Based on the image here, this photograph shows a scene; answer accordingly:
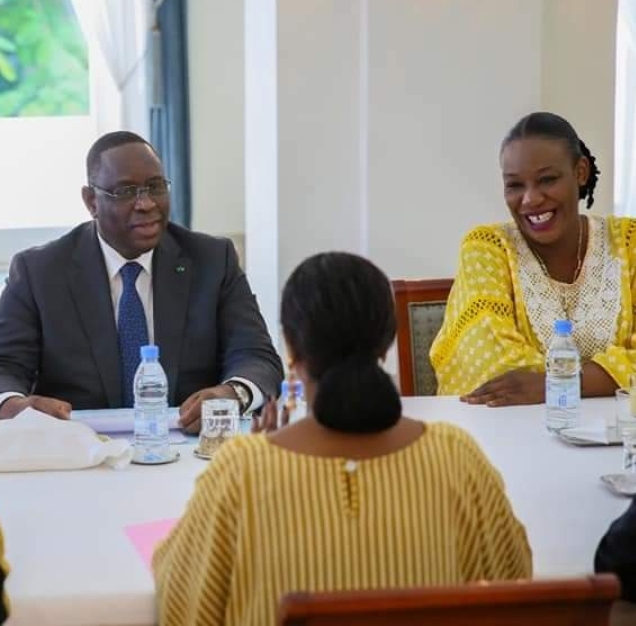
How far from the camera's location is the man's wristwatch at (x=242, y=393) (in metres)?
2.70

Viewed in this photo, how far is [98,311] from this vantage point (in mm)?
2861

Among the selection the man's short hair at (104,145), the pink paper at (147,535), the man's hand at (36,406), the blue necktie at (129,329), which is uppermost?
the man's short hair at (104,145)

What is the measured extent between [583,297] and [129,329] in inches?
46.9

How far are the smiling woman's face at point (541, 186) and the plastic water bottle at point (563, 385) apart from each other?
1.70ft

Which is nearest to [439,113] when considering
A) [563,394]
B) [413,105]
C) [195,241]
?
[413,105]

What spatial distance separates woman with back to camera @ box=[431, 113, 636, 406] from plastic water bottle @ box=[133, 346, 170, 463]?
89 cm

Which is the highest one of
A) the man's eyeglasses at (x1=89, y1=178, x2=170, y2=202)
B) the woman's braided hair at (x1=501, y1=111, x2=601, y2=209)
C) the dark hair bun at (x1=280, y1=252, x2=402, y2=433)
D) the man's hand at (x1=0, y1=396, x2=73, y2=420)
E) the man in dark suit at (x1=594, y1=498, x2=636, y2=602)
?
the woman's braided hair at (x1=501, y1=111, x2=601, y2=209)

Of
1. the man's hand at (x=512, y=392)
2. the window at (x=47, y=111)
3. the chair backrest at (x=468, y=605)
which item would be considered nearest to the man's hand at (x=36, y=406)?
the man's hand at (x=512, y=392)

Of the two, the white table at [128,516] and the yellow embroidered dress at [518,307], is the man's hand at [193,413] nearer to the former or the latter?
the white table at [128,516]

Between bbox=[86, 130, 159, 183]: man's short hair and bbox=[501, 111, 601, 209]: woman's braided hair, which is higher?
bbox=[501, 111, 601, 209]: woman's braided hair

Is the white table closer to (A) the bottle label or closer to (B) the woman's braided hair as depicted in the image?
(A) the bottle label

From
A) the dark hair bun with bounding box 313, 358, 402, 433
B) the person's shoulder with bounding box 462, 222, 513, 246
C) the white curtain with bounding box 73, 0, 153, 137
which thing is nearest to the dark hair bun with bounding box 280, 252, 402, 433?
the dark hair bun with bounding box 313, 358, 402, 433

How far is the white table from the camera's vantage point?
166 centimetres

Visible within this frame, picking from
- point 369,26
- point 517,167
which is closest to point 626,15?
point 369,26
